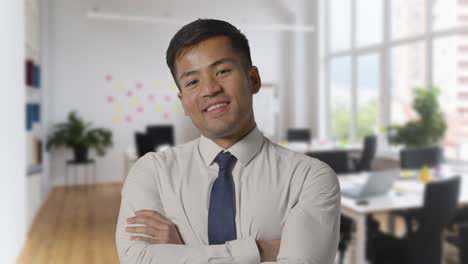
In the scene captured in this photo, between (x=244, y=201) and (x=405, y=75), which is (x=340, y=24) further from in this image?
(x=244, y=201)

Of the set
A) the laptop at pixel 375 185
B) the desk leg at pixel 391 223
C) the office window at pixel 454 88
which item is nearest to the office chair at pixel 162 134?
the desk leg at pixel 391 223

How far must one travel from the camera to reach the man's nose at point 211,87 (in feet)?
3.19

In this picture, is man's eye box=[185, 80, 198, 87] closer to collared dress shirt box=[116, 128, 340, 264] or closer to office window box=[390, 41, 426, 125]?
collared dress shirt box=[116, 128, 340, 264]

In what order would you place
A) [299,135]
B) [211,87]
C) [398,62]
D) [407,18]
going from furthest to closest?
[299,135] < [398,62] < [407,18] < [211,87]

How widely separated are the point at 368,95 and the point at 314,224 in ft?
22.7

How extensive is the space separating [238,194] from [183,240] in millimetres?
178

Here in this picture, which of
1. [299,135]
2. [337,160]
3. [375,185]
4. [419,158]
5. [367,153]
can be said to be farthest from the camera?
[299,135]

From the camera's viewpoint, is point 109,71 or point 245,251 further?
point 109,71

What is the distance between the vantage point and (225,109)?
0.99m

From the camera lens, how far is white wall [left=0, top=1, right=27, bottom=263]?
10.7 feet

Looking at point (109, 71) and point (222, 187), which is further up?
point (109, 71)

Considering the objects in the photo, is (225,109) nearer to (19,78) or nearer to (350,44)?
(19,78)

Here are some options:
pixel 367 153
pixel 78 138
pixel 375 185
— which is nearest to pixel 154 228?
pixel 375 185

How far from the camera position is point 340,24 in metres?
8.34
